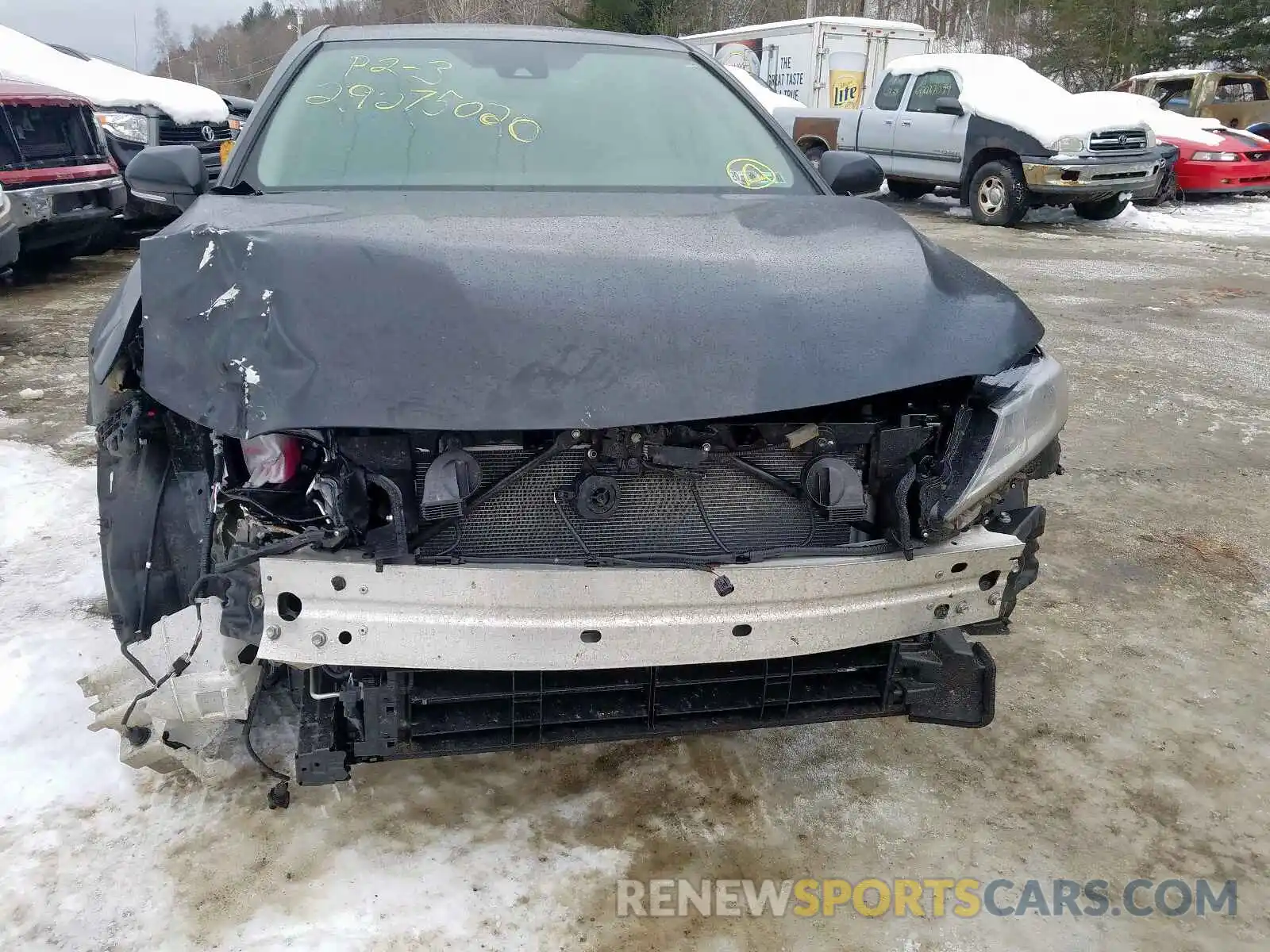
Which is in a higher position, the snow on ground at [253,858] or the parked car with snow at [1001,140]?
the parked car with snow at [1001,140]

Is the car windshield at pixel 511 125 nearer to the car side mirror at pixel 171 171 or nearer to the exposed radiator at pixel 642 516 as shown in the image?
the car side mirror at pixel 171 171

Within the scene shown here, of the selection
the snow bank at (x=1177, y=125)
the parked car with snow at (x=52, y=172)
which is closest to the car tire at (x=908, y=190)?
the snow bank at (x=1177, y=125)

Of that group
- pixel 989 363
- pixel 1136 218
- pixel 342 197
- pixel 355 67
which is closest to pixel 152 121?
pixel 355 67

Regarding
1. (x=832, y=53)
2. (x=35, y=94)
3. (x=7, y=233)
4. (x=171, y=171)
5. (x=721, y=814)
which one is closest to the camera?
(x=721, y=814)

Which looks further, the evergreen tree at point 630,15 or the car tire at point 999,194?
the evergreen tree at point 630,15

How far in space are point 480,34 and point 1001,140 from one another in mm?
9559

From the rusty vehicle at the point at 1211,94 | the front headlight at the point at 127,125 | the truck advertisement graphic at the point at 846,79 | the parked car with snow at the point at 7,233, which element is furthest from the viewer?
the truck advertisement graphic at the point at 846,79

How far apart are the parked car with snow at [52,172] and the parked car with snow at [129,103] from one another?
0.55 metres

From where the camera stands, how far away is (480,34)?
338cm

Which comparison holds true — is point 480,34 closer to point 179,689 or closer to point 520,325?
point 520,325

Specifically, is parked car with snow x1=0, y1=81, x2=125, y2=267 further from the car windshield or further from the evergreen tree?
the evergreen tree

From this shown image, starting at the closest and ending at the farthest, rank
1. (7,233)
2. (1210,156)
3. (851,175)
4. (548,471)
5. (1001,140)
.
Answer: (548,471) → (851,175) → (7,233) → (1001,140) → (1210,156)

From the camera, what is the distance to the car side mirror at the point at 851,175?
3307 mm

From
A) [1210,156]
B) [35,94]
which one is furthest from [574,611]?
[1210,156]
